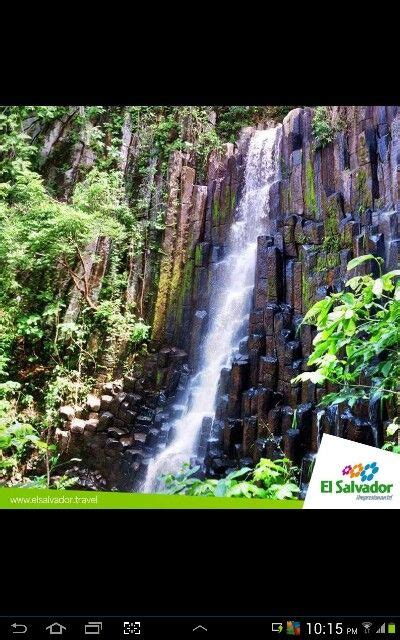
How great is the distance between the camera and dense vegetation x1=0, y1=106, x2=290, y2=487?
2.99 metres

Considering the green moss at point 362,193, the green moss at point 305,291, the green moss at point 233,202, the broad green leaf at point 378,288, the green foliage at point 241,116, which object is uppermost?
the green foliage at point 241,116

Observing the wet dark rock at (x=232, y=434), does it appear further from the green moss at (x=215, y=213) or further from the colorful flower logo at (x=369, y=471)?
the green moss at (x=215, y=213)

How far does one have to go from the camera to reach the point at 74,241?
3195 mm

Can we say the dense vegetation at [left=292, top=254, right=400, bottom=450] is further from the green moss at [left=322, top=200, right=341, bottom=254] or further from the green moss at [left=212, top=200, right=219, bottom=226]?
the green moss at [left=212, top=200, right=219, bottom=226]

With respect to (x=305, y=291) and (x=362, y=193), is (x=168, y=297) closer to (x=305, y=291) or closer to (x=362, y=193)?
(x=305, y=291)

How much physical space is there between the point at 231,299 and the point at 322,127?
1.29 meters

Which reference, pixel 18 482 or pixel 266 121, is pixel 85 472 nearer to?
pixel 18 482

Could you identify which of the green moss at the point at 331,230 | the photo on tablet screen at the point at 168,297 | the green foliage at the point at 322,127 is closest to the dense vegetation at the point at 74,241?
the photo on tablet screen at the point at 168,297

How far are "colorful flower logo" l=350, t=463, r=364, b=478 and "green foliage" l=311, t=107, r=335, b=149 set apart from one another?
214 cm

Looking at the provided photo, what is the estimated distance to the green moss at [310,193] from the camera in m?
3.42

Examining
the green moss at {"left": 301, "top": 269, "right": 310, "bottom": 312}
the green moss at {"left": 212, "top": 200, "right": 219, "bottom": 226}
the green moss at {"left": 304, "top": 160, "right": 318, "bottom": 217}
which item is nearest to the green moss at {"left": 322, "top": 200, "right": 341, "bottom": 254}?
the green moss at {"left": 304, "top": 160, "right": 318, "bottom": 217}

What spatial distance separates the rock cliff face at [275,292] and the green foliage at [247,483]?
13 centimetres

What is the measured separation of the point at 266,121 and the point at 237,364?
1.68m
